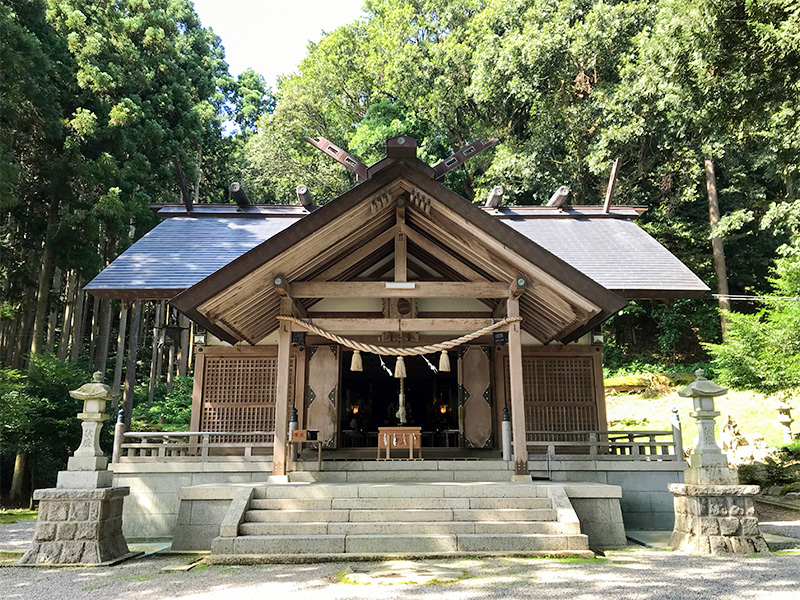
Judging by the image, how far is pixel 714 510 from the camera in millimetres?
6816

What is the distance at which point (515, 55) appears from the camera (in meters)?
23.5

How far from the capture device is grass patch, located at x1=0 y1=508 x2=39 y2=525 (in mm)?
12230

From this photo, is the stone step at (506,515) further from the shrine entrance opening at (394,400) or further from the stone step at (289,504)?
the shrine entrance opening at (394,400)

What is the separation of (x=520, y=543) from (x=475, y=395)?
542 centimetres

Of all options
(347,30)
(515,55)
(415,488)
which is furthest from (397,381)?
(347,30)

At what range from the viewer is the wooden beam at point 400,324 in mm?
9070

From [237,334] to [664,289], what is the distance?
325 inches

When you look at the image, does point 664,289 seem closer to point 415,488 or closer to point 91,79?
point 415,488

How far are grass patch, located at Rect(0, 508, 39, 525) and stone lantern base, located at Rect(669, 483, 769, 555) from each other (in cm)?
1237

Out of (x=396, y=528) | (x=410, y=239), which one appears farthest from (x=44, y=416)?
(x=396, y=528)

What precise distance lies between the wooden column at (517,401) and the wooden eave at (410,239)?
725 millimetres

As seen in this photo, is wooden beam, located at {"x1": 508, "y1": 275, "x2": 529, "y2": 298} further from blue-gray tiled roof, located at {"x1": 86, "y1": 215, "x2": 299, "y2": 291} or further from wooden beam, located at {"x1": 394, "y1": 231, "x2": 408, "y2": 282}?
blue-gray tiled roof, located at {"x1": 86, "y1": 215, "x2": 299, "y2": 291}

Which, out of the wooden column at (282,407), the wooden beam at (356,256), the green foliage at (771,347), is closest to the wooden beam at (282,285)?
the wooden column at (282,407)

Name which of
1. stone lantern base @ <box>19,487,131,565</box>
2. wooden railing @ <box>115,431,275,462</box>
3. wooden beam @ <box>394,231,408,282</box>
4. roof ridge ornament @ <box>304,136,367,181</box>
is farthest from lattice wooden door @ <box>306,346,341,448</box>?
stone lantern base @ <box>19,487,131,565</box>
